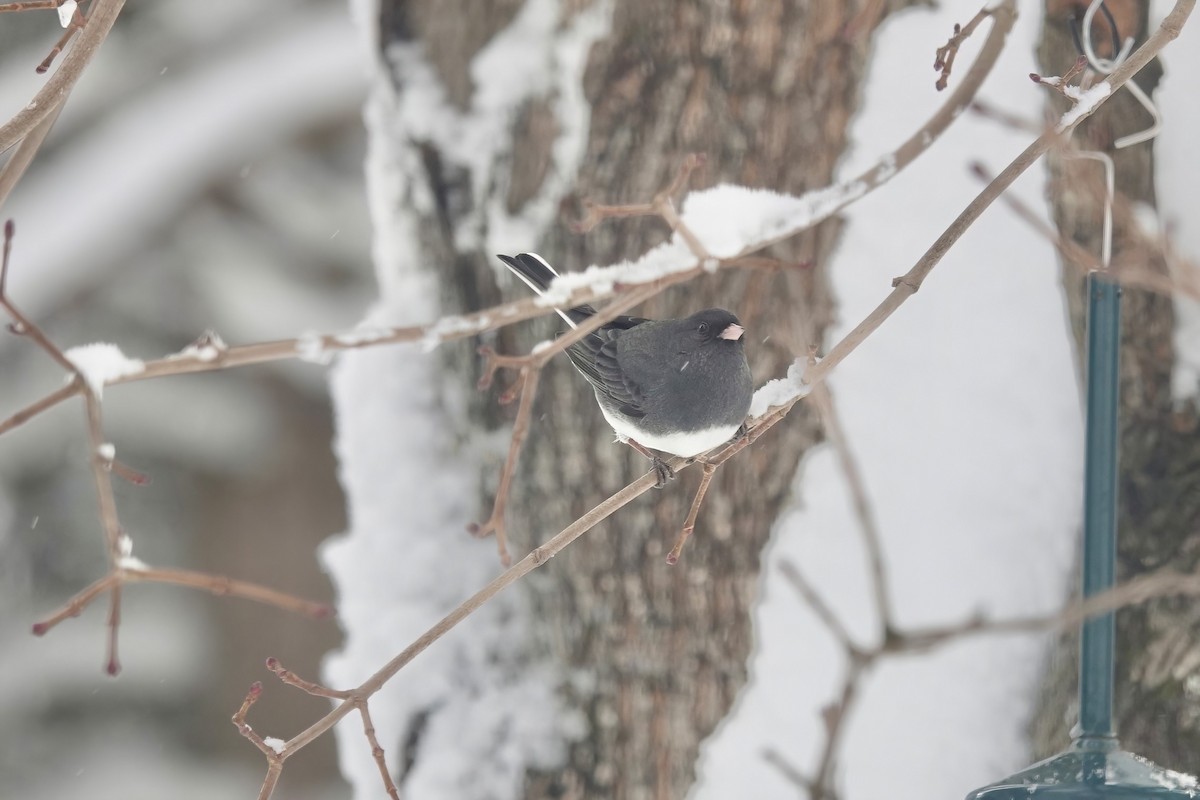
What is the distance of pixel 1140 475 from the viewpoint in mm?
2000

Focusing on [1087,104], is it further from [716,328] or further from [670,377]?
[670,377]

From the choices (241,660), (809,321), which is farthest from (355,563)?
(241,660)

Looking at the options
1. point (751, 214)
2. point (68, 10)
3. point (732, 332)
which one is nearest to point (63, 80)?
point (68, 10)

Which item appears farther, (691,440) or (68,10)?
(691,440)

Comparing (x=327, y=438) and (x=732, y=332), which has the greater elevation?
(x=327, y=438)

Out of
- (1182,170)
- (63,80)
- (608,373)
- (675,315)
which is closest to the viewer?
(63,80)

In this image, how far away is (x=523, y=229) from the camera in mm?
2396

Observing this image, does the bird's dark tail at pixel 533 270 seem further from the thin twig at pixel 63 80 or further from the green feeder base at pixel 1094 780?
the green feeder base at pixel 1094 780

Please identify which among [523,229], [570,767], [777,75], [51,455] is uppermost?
[51,455]

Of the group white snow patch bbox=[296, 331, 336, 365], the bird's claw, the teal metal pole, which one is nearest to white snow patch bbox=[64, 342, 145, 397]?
white snow patch bbox=[296, 331, 336, 365]

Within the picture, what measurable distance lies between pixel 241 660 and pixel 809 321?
4010 millimetres

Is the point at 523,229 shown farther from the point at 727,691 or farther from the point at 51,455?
the point at 51,455

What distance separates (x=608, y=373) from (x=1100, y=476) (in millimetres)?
774

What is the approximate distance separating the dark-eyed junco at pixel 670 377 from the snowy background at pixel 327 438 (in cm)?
48
